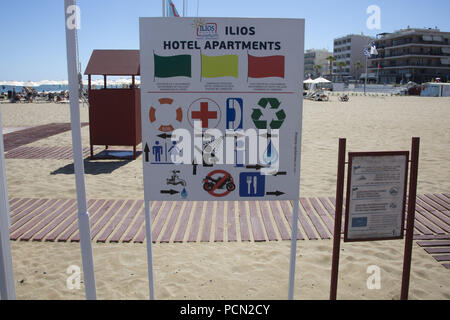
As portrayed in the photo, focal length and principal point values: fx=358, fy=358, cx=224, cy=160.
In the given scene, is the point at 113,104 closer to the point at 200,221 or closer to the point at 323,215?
the point at 200,221

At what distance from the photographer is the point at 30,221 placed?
16.5ft

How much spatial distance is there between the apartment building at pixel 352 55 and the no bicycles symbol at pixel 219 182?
378ft

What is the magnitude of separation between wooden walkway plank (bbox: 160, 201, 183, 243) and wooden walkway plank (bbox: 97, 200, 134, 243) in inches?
28.2

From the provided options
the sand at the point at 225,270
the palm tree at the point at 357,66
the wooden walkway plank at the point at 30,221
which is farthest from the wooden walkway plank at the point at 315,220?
the palm tree at the point at 357,66

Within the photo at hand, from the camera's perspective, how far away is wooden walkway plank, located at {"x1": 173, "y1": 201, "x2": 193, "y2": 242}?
4.57m

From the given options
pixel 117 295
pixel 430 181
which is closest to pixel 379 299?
pixel 117 295

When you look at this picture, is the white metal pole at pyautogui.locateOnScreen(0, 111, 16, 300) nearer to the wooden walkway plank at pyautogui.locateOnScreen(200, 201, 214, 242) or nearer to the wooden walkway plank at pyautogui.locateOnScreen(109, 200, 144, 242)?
the wooden walkway plank at pyautogui.locateOnScreen(109, 200, 144, 242)

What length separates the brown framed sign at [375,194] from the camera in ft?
9.93

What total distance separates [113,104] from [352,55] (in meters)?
117

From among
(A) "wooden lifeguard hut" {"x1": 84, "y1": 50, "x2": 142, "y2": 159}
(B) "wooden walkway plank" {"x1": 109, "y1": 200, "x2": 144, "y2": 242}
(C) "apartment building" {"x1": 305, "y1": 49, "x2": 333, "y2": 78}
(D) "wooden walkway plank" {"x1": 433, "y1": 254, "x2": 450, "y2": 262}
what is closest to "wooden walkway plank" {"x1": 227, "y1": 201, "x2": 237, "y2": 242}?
(B) "wooden walkway plank" {"x1": 109, "y1": 200, "x2": 144, "y2": 242}

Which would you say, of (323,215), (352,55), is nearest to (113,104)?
(323,215)

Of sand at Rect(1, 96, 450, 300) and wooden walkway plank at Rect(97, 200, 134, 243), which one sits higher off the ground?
wooden walkway plank at Rect(97, 200, 134, 243)

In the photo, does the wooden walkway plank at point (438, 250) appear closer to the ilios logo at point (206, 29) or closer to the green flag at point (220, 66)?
the green flag at point (220, 66)

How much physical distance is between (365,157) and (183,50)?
5.69 ft
